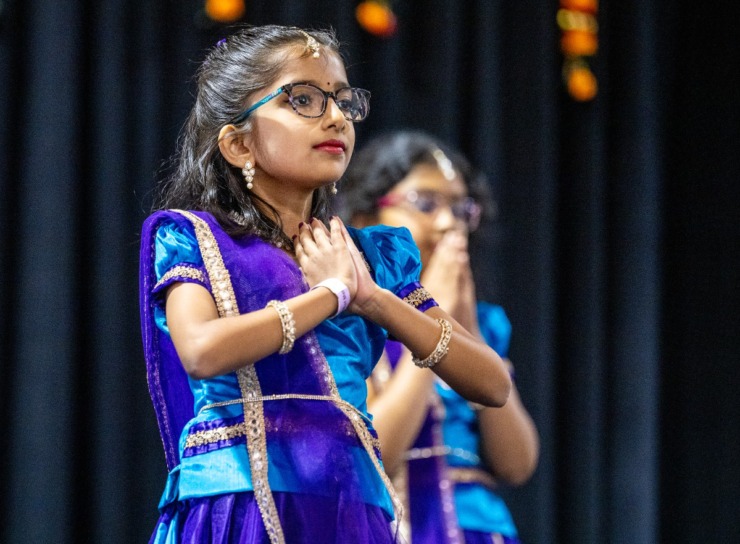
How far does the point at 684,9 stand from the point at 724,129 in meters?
0.40

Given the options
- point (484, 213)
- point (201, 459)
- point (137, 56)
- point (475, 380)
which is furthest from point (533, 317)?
point (201, 459)

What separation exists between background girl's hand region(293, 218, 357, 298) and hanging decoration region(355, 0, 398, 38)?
4.89 ft

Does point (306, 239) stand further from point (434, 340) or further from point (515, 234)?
point (515, 234)

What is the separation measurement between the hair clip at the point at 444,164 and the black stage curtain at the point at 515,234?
283 millimetres

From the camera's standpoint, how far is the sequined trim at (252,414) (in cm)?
117

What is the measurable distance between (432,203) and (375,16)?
78 centimetres

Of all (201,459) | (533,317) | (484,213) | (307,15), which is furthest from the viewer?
(533,317)

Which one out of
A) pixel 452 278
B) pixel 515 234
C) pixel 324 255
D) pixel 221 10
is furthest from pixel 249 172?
pixel 515 234

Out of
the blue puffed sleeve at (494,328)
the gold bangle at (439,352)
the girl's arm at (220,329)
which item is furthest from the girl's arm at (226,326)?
the blue puffed sleeve at (494,328)

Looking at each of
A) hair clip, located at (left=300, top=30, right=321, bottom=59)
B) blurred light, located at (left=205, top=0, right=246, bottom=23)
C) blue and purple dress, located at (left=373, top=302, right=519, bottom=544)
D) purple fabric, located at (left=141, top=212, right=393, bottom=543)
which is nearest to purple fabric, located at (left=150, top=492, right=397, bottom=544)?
purple fabric, located at (left=141, top=212, right=393, bottom=543)

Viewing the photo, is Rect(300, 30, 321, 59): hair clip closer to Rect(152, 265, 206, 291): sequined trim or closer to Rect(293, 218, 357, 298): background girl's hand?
Rect(293, 218, 357, 298): background girl's hand

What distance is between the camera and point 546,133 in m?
2.99

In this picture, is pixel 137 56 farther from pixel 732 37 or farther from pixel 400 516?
pixel 732 37

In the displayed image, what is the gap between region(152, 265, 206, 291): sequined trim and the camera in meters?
1.21
